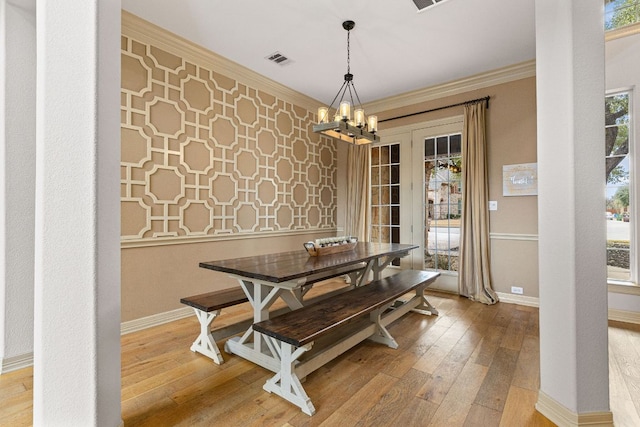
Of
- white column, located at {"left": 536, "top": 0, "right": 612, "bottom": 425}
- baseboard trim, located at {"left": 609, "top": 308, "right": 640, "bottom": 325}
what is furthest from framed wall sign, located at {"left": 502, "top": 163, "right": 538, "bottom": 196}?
white column, located at {"left": 536, "top": 0, "right": 612, "bottom": 425}

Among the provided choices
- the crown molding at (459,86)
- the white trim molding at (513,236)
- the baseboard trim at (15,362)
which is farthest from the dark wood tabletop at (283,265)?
the crown molding at (459,86)

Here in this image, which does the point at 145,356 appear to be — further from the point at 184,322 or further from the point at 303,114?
the point at 303,114

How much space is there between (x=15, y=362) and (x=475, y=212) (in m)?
4.64

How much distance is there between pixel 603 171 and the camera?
1435 millimetres

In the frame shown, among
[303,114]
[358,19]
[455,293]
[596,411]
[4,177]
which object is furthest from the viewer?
[303,114]

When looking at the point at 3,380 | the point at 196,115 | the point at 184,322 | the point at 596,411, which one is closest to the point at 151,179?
the point at 196,115

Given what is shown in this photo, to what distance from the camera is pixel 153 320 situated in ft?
9.30

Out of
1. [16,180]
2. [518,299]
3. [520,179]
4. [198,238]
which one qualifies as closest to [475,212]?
[520,179]

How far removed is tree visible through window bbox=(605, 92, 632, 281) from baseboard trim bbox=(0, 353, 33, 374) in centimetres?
543

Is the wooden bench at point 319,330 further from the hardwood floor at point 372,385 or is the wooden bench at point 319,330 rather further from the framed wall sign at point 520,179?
the framed wall sign at point 520,179

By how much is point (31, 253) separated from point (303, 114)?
12.0ft

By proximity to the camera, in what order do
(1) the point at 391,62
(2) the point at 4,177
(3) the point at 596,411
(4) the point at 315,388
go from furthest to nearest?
(1) the point at 391,62
(2) the point at 4,177
(4) the point at 315,388
(3) the point at 596,411

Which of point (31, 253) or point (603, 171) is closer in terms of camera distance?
point (603, 171)

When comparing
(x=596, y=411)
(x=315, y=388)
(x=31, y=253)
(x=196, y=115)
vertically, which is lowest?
(x=315, y=388)
